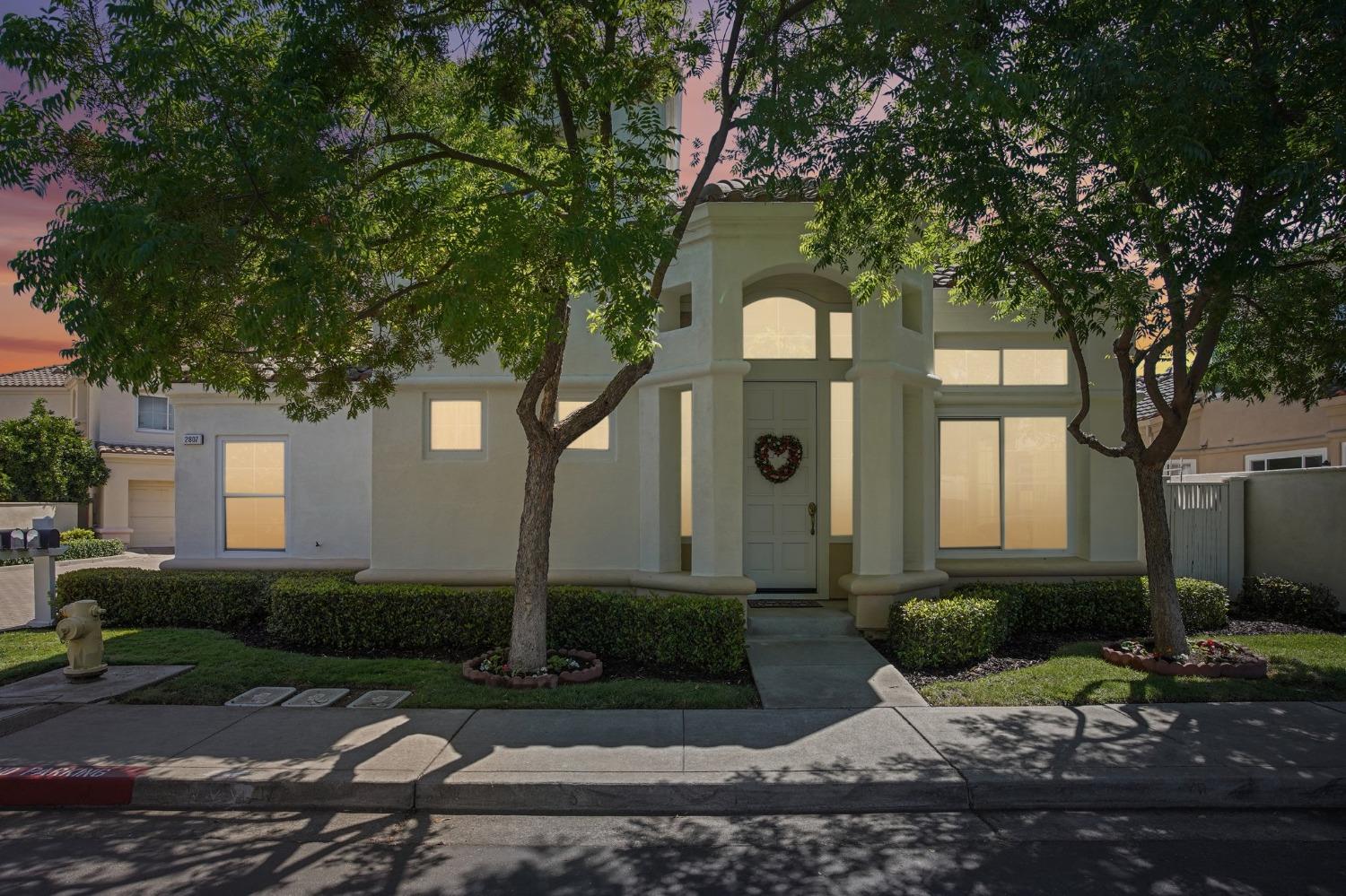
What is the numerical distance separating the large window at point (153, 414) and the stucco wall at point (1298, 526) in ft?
105

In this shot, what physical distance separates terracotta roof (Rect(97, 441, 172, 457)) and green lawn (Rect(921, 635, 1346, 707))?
28759 mm

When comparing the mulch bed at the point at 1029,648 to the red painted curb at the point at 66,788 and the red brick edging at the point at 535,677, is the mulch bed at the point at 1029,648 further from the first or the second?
the red painted curb at the point at 66,788

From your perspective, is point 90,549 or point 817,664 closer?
point 817,664

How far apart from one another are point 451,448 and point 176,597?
4.37 metres

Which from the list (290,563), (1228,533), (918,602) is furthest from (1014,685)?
(290,563)

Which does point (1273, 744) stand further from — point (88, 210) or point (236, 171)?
point (88, 210)

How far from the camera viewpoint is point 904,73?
7.78 metres

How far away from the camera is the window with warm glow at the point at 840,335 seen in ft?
36.6

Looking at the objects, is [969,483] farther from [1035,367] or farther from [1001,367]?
[1035,367]

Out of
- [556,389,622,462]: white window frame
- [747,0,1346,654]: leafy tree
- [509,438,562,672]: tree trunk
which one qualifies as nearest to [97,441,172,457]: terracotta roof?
[556,389,622,462]: white window frame

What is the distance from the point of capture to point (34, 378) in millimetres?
29969

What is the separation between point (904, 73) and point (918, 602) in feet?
17.3

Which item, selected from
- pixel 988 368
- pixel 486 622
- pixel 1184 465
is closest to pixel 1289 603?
pixel 988 368

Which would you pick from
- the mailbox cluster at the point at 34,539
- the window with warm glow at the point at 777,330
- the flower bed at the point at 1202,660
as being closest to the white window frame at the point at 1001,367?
the window with warm glow at the point at 777,330
